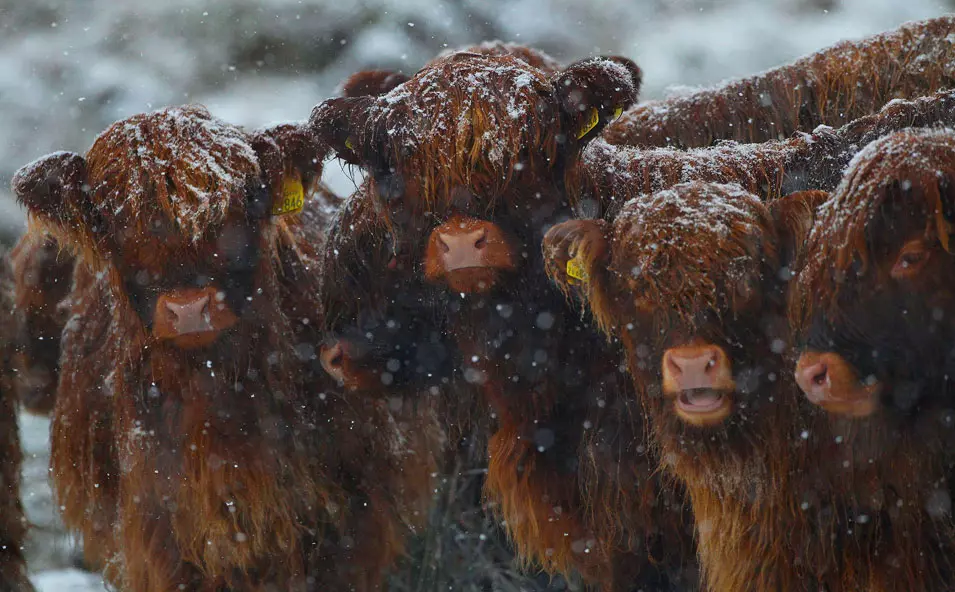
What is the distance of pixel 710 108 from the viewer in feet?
12.4

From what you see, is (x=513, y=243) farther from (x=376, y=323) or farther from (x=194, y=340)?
(x=194, y=340)

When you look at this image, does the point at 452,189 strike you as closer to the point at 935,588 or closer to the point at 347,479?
the point at 347,479

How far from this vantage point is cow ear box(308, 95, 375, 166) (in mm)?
3115

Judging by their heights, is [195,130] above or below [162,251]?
above

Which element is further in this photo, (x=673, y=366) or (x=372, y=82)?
(x=372, y=82)

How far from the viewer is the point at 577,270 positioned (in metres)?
2.65

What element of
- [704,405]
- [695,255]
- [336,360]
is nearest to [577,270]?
[695,255]

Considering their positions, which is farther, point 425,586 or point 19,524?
point 19,524

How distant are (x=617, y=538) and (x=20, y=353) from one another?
10.0 feet

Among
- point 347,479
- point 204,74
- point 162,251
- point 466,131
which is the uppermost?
point 204,74

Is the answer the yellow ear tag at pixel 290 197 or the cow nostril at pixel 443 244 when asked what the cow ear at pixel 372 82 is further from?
Result: the cow nostril at pixel 443 244

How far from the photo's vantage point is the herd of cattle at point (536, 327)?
7.64 ft

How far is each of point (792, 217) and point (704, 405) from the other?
0.50 metres

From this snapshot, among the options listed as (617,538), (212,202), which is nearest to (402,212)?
(212,202)
